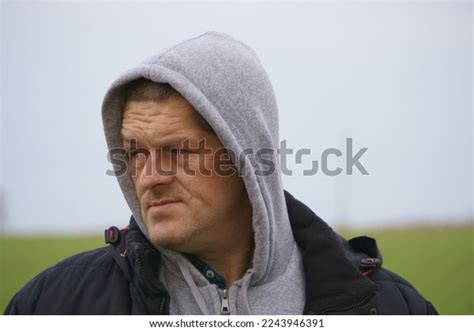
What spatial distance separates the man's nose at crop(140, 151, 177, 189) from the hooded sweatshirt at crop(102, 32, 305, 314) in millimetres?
205

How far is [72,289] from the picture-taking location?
220cm

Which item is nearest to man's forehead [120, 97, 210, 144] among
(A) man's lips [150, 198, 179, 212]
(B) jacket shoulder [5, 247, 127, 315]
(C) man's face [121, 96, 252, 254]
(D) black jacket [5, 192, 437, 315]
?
(C) man's face [121, 96, 252, 254]

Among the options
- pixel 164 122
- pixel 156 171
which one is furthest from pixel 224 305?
pixel 164 122

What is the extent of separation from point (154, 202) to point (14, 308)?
643mm

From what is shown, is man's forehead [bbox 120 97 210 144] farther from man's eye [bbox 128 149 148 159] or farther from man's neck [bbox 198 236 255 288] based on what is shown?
man's neck [bbox 198 236 255 288]

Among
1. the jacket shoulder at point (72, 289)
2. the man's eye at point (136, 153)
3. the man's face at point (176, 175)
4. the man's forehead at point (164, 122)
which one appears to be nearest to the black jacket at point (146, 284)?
the jacket shoulder at point (72, 289)

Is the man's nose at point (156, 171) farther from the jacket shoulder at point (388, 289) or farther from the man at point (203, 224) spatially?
the jacket shoulder at point (388, 289)

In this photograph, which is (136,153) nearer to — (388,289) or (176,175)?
(176,175)

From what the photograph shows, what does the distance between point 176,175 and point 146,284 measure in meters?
0.38

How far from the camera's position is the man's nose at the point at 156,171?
210 cm

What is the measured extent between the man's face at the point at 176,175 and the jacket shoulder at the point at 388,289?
21.9 inches

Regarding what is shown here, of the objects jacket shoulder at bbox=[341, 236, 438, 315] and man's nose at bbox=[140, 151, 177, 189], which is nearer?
man's nose at bbox=[140, 151, 177, 189]

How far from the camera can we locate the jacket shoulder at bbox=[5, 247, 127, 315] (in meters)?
2.16
